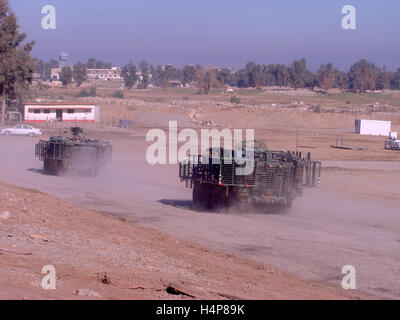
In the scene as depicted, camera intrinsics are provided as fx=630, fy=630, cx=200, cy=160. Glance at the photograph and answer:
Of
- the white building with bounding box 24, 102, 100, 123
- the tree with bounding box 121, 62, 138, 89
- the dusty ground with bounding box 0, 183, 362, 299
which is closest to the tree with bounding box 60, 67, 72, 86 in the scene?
the tree with bounding box 121, 62, 138, 89

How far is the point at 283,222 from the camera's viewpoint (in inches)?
741

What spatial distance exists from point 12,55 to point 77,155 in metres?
21.6

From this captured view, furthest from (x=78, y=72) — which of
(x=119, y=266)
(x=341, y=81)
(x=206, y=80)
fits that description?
(x=119, y=266)

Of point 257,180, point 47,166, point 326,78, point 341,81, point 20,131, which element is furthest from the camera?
point 341,81

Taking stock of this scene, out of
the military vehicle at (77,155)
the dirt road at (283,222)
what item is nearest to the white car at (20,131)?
the dirt road at (283,222)

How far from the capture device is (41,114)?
254 feet

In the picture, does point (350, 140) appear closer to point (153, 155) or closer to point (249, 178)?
point (153, 155)

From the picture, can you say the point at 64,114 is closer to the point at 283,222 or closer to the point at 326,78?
the point at 283,222

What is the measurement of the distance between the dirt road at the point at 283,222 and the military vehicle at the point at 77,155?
0.64 m

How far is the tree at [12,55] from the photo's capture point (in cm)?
4766

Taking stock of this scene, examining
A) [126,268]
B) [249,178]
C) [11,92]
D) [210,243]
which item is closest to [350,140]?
[11,92]

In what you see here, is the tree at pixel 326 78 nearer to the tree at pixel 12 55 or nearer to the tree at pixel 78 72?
the tree at pixel 78 72

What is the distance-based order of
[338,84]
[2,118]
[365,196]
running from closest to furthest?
[365,196], [2,118], [338,84]
